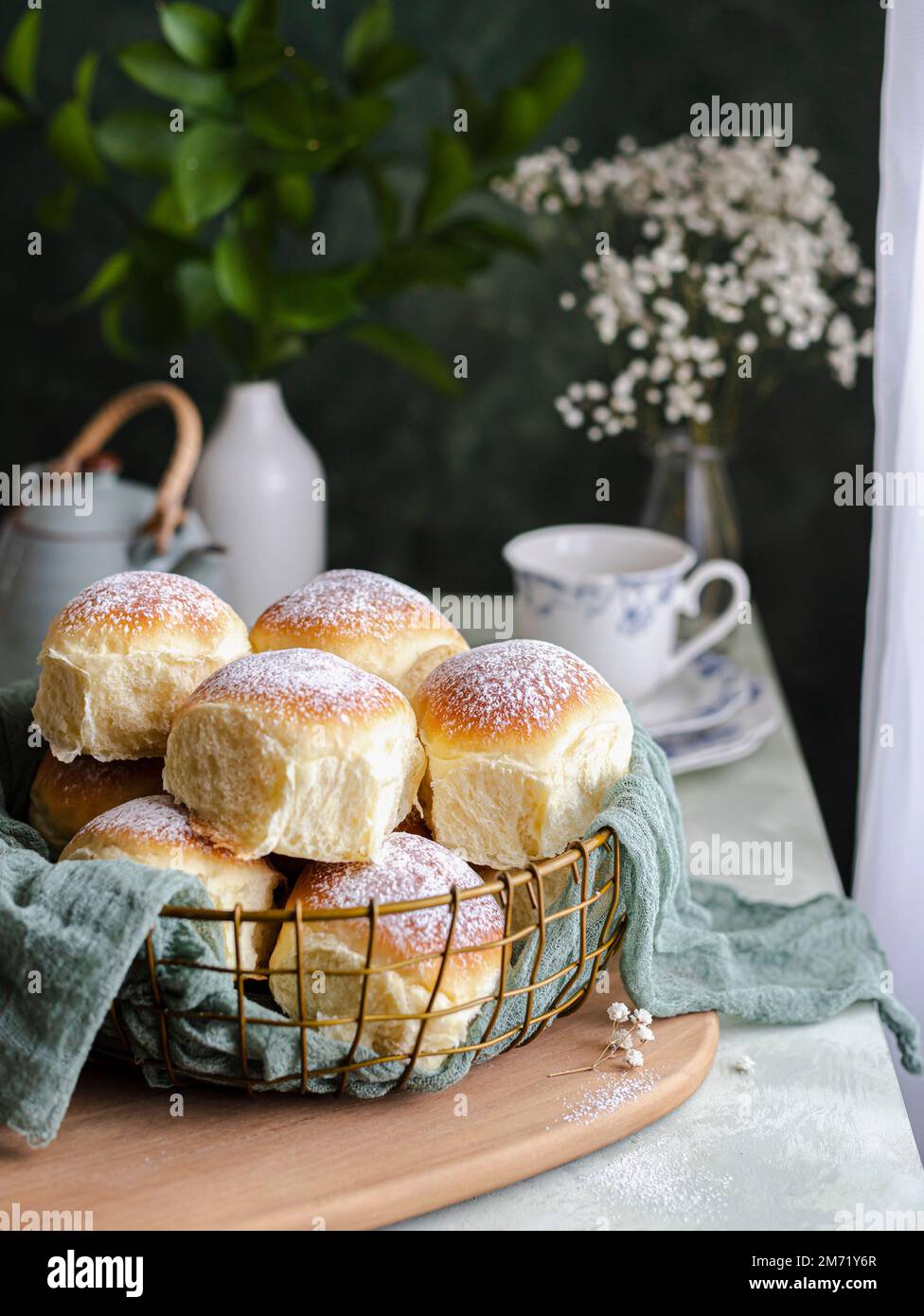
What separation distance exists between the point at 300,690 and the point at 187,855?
0.35 ft

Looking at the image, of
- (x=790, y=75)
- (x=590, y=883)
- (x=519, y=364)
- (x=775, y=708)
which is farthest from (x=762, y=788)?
(x=790, y=75)

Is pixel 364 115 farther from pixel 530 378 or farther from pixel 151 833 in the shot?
pixel 151 833

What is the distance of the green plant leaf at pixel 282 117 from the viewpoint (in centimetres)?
143

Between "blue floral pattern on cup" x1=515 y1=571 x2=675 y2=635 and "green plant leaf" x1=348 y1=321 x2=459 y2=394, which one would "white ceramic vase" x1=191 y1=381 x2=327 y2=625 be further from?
"blue floral pattern on cup" x1=515 y1=571 x2=675 y2=635

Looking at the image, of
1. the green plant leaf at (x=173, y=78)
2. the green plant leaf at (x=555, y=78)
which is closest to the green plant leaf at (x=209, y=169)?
the green plant leaf at (x=173, y=78)

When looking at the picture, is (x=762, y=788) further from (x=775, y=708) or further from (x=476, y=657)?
(x=476, y=657)

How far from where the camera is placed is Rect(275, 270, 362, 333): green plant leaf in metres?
1.55

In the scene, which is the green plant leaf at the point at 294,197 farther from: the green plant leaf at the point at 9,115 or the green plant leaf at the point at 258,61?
the green plant leaf at the point at 9,115

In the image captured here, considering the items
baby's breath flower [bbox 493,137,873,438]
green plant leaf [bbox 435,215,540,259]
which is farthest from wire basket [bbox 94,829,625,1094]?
green plant leaf [bbox 435,215,540,259]

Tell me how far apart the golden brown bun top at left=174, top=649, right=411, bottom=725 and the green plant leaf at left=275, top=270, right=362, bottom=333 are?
835mm

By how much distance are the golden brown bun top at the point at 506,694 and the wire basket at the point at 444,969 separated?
8 centimetres

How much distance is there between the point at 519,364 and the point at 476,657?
1.09 meters

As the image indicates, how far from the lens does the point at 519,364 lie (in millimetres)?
1857
